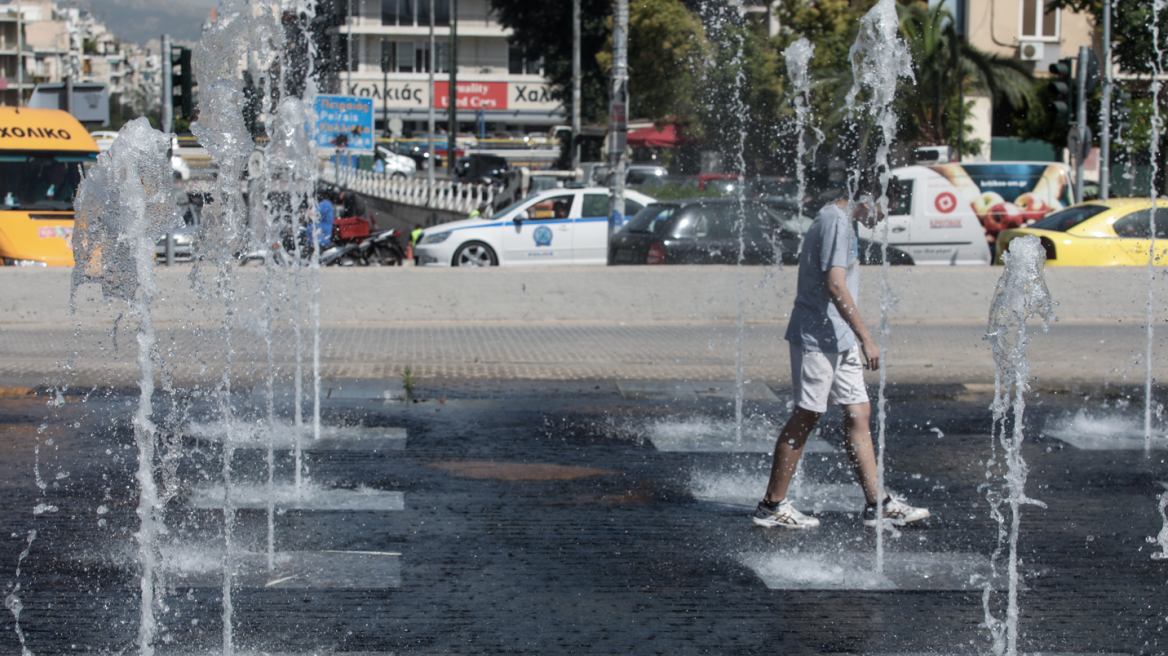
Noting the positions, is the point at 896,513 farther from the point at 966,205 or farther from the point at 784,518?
the point at 966,205

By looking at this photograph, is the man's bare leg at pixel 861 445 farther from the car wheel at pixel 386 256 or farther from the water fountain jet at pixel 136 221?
the car wheel at pixel 386 256

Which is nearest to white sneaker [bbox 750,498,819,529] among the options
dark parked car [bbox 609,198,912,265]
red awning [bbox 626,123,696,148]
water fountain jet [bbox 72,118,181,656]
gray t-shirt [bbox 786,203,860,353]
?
gray t-shirt [bbox 786,203,860,353]

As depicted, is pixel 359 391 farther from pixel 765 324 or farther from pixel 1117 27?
pixel 1117 27

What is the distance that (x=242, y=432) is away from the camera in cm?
761

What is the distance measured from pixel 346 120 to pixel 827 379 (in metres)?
24.5

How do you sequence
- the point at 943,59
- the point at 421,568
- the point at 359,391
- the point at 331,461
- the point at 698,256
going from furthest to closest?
the point at 943,59, the point at 698,256, the point at 359,391, the point at 331,461, the point at 421,568

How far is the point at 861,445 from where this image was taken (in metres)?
5.42

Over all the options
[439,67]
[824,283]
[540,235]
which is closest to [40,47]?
[439,67]

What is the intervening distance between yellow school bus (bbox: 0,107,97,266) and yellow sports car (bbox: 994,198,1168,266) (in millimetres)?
11876

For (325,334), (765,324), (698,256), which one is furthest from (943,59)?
(325,334)

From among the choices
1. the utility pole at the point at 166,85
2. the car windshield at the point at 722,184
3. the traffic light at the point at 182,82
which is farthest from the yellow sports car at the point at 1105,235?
the utility pole at the point at 166,85

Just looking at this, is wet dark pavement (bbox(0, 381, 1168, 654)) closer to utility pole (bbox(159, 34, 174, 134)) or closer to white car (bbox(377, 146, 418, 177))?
utility pole (bbox(159, 34, 174, 134))

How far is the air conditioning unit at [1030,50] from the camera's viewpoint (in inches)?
1505

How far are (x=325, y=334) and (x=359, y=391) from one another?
2.95 m
